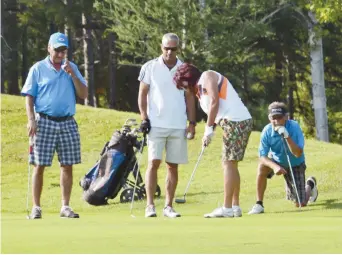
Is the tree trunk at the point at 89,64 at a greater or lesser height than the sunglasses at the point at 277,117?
greater

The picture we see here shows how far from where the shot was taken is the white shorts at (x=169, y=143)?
13016 mm

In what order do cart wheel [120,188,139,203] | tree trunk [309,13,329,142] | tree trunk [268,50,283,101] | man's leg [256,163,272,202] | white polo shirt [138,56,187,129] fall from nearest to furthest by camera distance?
white polo shirt [138,56,187,129] → man's leg [256,163,272,202] → cart wheel [120,188,139,203] → tree trunk [309,13,329,142] → tree trunk [268,50,283,101]

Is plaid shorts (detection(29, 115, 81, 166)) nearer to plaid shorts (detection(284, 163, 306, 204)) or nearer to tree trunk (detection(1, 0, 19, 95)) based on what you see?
plaid shorts (detection(284, 163, 306, 204))

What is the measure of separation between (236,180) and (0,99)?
19721 millimetres

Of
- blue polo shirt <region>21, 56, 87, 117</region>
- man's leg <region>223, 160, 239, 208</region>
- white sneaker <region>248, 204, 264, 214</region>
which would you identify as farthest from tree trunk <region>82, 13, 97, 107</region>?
man's leg <region>223, 160, 239, 208</region>

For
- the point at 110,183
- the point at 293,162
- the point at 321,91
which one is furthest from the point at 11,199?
the point at 321,91

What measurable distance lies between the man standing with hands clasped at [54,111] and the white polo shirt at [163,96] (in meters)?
0.69

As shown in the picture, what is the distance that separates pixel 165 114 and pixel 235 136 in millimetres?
787

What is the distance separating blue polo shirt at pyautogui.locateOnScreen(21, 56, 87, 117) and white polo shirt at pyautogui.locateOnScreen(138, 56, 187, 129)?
74cm

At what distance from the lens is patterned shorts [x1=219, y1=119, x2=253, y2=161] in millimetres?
12602

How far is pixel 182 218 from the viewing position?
12602 millimetres

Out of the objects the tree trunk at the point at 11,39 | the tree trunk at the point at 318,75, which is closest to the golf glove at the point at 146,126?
the tree trunk at the point at 318,75

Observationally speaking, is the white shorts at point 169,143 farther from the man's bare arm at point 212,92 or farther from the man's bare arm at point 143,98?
the man's bare arm at point 212,92

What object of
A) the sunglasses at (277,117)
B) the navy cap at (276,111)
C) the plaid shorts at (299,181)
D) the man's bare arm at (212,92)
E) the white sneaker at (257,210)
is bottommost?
the white sneaker at (257,210)
